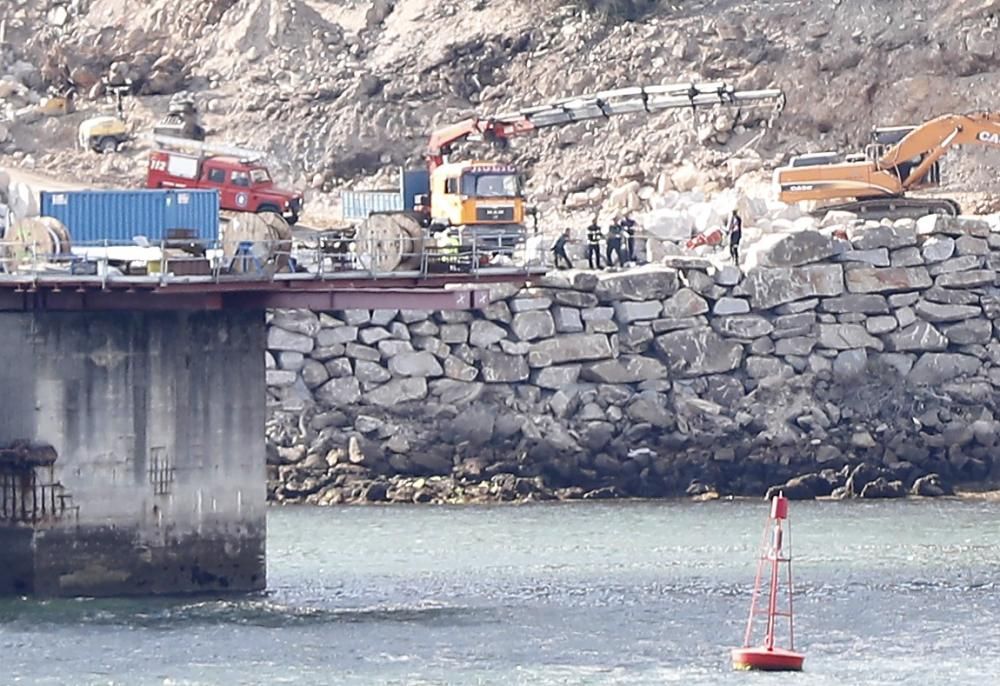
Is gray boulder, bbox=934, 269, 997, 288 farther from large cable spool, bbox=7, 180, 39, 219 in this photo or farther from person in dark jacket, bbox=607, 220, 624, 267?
large cable spool, bbox=7, 180, 39, 219

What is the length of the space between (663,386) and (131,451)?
18.3m

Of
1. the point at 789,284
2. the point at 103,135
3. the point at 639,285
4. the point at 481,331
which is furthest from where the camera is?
the point at 103,135

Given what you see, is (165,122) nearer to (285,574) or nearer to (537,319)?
(537,319)

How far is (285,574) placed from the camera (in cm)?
5234

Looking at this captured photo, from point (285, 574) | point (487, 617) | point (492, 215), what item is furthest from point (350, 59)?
point (487, 617)

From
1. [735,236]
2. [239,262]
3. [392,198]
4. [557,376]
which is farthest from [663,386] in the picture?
[239,262]

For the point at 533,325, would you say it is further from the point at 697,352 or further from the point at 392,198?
the point at 392,198

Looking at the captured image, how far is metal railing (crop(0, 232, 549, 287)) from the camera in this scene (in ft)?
156

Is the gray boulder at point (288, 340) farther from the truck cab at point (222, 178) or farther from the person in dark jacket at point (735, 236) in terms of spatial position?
the person in dark jacket at point (735, 236)

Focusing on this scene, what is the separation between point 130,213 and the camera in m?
51.1

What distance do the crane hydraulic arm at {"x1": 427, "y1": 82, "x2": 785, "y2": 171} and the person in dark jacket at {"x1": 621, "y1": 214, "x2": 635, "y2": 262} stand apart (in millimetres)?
4036

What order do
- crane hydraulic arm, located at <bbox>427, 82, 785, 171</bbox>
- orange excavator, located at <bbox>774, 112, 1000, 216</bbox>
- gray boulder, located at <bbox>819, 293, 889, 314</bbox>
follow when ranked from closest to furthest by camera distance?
gray boulder, located at <bbox>819, 293, 889, 314</bbox>
orange excavator, located at <bbox>774, 112, 1000, 216</bbox>
crane hydraulic arm, located at <bbox>427, 82, 785, 171</bbox>

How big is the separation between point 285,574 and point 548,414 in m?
12.7

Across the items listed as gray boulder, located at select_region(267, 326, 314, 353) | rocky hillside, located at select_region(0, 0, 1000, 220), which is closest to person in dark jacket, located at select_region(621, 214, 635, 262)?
gray boulder, located at select_region(267, 326, 314, 353)
